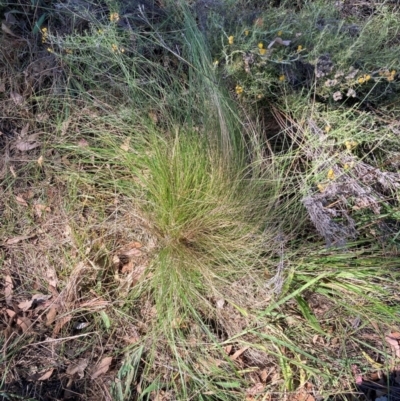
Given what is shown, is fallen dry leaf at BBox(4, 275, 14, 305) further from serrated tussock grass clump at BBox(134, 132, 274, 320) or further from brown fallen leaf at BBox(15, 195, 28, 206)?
serrated tussock grass clump at BBox(134, 132, 274, 320)

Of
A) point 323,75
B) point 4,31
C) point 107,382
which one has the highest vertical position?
point 323,75

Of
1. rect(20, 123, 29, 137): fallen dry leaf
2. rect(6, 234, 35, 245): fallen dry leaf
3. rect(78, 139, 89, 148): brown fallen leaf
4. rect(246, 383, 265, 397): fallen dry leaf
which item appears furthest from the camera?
rect(20, 123, 29, 137): fallen dry leaf

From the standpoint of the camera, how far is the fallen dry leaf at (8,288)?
1968mm

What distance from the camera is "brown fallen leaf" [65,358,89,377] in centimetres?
181

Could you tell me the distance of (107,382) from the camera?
1.80 meters

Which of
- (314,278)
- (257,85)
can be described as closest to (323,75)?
(257,85)

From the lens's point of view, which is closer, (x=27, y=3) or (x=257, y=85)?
(x=257, y=85)

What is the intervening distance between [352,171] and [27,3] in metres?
2.07

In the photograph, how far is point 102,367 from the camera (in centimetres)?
182

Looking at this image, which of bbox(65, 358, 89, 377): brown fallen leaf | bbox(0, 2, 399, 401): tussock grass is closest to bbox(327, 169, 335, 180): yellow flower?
bbox(0, 2, 399, 401): tussock grass

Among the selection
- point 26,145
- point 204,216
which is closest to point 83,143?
point 26,145

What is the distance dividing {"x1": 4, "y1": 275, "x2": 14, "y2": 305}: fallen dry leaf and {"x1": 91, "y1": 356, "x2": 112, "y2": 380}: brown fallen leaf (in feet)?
1.67

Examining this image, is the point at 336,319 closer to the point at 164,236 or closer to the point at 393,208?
the point at 393,208

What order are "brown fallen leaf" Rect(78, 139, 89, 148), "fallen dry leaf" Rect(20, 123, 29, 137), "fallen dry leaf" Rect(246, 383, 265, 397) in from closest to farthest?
"fallen dry leaf" Rect(246, 383, 265, 397)
"brown fallen leaf" Rect(78, 139, 89, 148)
"fallen dry leaf" Rect(20, 123, 29, 137)
